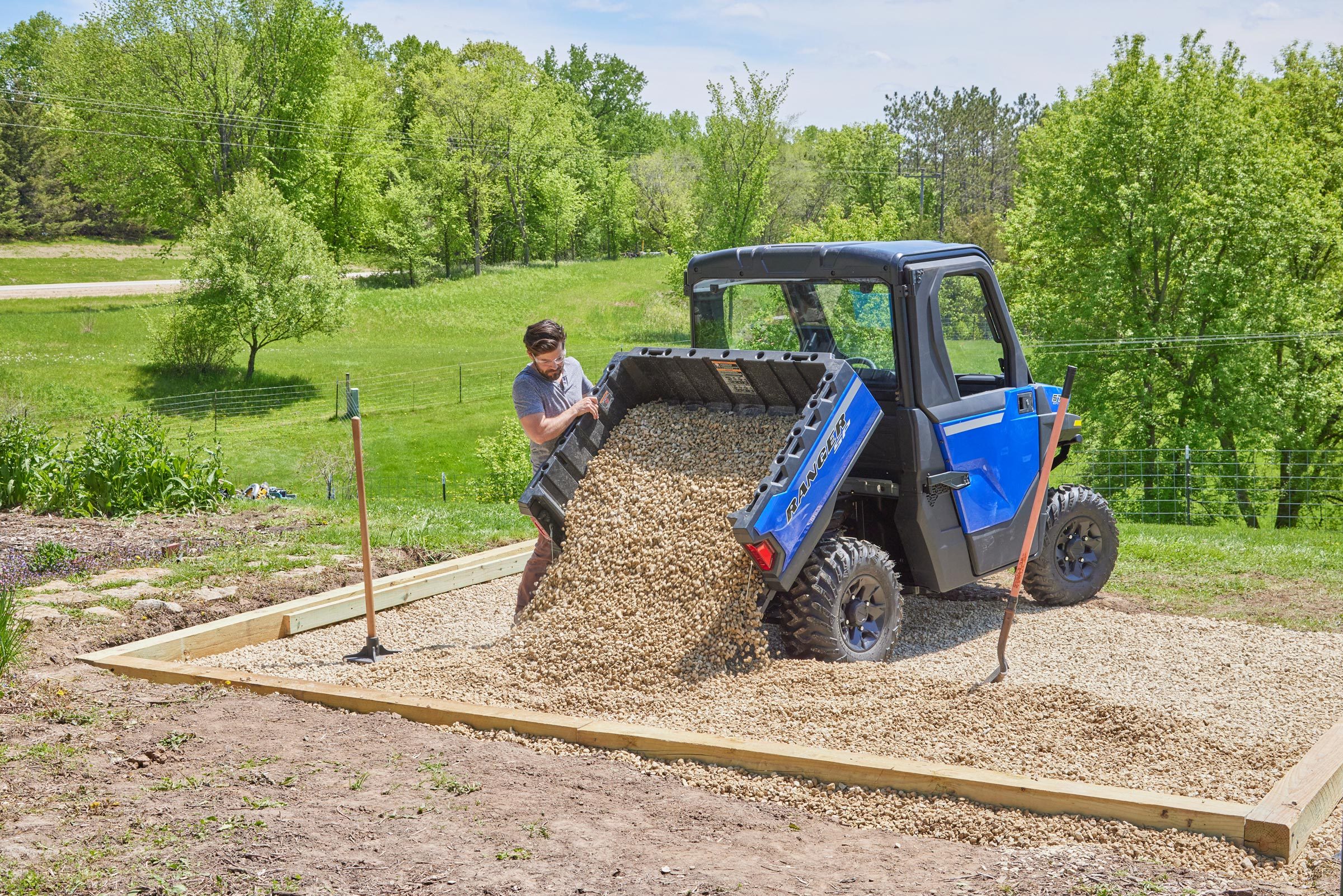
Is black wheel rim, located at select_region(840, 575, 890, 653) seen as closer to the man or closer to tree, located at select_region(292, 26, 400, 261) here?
the man

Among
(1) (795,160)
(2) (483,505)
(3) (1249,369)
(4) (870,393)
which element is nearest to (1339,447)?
(3) (1249,369)

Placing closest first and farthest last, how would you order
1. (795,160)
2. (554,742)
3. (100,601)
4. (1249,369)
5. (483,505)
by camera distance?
1. (554,742)
2. (100,601)
3. (483,505)
4. (1249,369)
5. (795,160)

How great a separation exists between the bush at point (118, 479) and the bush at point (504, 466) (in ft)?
43.1

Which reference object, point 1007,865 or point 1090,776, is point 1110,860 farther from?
point 1090,776

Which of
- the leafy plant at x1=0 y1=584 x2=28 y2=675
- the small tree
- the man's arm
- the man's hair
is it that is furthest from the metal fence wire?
the small tree

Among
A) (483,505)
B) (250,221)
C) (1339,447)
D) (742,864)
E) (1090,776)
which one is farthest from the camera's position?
(250,221)

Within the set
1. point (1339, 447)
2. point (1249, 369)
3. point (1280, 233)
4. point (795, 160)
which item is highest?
point (795, 160)

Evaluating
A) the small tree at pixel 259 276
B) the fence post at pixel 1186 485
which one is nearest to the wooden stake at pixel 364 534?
the fence post at pixel 1186 485

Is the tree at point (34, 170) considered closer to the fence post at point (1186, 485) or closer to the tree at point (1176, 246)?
the tree at point (1176, 246)

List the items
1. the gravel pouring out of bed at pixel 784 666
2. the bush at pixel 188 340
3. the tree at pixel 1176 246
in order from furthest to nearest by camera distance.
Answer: the bush at pixel 188 340 < the tree at pixel 1176 246 < the gravel pouring out of bed at pixel 784 666

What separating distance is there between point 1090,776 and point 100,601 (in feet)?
19.5

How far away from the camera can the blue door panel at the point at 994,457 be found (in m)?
6.48

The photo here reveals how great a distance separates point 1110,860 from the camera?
364cm

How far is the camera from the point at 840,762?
169 inches
